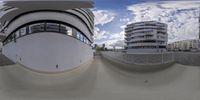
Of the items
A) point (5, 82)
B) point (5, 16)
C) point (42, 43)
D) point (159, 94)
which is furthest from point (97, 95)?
point (5, 16)

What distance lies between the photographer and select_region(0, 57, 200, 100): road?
1.16 meters

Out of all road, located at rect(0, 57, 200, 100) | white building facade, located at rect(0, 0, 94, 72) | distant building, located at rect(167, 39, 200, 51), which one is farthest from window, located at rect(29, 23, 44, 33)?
distant building, located at rect(167, 39, 200, 51)

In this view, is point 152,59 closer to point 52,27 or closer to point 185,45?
point 185,45

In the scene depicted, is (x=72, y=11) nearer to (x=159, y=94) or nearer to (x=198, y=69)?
(x=159, y=94)

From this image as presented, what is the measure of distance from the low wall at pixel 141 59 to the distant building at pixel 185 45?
7 centimetres

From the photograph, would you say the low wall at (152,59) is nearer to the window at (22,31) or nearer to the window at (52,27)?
the window at (52,27)

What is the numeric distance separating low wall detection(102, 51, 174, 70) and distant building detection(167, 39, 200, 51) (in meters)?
0.07

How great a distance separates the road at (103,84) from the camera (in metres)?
1.16

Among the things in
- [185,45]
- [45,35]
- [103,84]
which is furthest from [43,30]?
[185,45]

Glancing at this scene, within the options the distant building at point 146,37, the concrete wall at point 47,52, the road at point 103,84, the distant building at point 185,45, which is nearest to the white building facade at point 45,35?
the concrete wall at point 47,52

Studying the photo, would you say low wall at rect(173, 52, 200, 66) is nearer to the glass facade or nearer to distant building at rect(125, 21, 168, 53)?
distant building at rect(125, 21, 168, 53)

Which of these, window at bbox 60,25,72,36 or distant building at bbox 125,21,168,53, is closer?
distant building at bbox 125,21,168,53

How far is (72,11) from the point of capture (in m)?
1.05

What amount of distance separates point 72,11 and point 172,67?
732 millimetres
